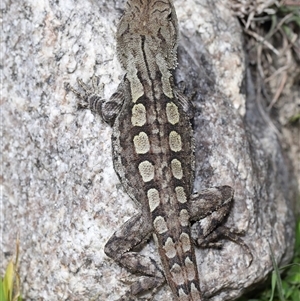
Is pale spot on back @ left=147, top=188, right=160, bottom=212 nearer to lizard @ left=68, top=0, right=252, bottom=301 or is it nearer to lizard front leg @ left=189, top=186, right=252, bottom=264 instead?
lizard @ left=68, top=0, right=252, bottom=301

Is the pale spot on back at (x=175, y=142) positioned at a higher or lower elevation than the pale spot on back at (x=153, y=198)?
higher

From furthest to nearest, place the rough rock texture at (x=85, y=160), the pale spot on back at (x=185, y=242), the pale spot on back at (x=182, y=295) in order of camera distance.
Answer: the rough rock texture at (x=85, y=160) → the pale spot on back at (x=185, y=242) → the pale spot on back at (x=182, y=295)

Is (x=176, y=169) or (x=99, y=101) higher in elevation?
(x=99, y=101)

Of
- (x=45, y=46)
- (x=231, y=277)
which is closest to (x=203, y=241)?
(x=231, y=277)

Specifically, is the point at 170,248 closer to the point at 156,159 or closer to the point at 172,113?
the point at 156,159

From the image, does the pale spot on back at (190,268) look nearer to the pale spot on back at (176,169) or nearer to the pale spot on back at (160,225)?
the pale spot on back at (160,225)

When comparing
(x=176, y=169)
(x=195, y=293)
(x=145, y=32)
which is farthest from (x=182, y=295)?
(x=145, y=32)

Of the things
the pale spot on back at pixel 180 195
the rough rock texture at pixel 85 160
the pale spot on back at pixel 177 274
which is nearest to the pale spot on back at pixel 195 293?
the pale spot on back at pixel 177 274

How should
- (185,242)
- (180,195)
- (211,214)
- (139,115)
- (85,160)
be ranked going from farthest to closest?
(85,160), (211,214), (139,115), (180,195), (185,242)
